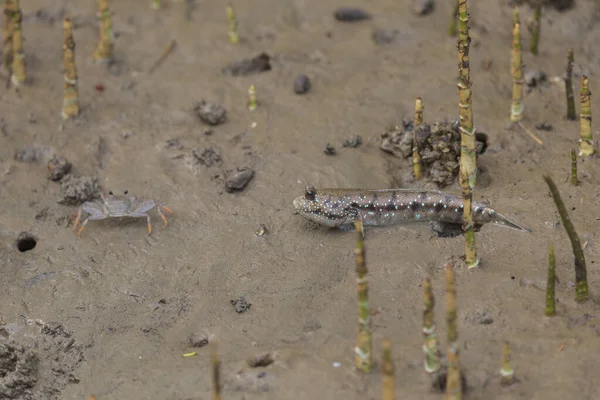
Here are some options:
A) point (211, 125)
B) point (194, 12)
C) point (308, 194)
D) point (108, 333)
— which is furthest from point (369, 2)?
point (108, 333)

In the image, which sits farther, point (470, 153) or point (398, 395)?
point (470, 153)

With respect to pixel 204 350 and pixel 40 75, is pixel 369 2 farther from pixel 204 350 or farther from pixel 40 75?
pixel 204 350

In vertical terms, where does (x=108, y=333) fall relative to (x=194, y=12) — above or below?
below

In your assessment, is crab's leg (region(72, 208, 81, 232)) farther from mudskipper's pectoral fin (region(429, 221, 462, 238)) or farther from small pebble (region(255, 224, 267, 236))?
mudskipper's pectoral fin (region(429, 221, 462, 238))

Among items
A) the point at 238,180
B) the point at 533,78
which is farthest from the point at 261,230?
the point at 533,78

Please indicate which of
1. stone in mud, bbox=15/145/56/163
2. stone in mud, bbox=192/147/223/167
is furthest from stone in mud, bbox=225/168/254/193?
stone in mud, bbox=15/145/56/163

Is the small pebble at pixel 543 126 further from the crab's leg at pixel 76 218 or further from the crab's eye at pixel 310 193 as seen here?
the crab's leg at pixel 76 218

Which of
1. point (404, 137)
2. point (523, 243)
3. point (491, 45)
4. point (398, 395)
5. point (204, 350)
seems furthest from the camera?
point (491, 45)
